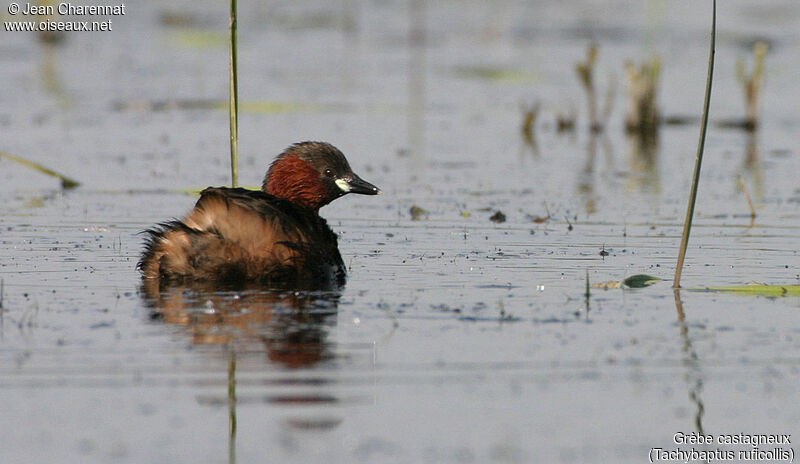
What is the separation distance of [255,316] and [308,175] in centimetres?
228

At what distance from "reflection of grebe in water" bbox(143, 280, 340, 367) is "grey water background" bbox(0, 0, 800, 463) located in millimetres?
24

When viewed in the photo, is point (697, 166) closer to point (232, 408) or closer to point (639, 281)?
point (639, 281)

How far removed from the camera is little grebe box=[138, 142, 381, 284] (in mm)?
8789

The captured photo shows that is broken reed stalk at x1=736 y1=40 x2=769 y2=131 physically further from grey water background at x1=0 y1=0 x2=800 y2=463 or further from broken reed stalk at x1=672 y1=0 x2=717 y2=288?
broken reed stalk at x1=672 y1=0 x2=717 y2=288

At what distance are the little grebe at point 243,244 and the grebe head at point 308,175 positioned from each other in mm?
718

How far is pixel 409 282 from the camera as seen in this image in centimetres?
926

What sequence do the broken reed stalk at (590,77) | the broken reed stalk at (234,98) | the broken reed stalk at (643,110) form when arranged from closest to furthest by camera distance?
1. the broken reed stalk at (234,98)
2. the broken reed stalk at (590,77)
3. the broken reed stalk at (643,110)

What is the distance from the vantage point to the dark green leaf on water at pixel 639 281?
905 cm

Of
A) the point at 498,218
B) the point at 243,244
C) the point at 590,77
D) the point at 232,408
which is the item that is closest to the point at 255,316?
the point at 243,244

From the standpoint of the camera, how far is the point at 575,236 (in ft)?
37.3

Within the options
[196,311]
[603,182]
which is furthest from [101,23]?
[196,311]

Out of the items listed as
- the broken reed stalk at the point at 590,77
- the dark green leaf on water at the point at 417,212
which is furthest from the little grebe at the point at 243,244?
the broken reed stalk at the point at 590,77

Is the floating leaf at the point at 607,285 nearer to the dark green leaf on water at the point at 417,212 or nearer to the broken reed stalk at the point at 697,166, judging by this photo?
the broken reed stalk at the point at 697,166

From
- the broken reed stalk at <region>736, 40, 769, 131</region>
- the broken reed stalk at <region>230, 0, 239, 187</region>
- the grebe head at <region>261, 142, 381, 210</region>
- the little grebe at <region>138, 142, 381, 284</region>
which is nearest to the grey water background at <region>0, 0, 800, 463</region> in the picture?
the little grebe at <region>138, 142, 381, 284</region>
